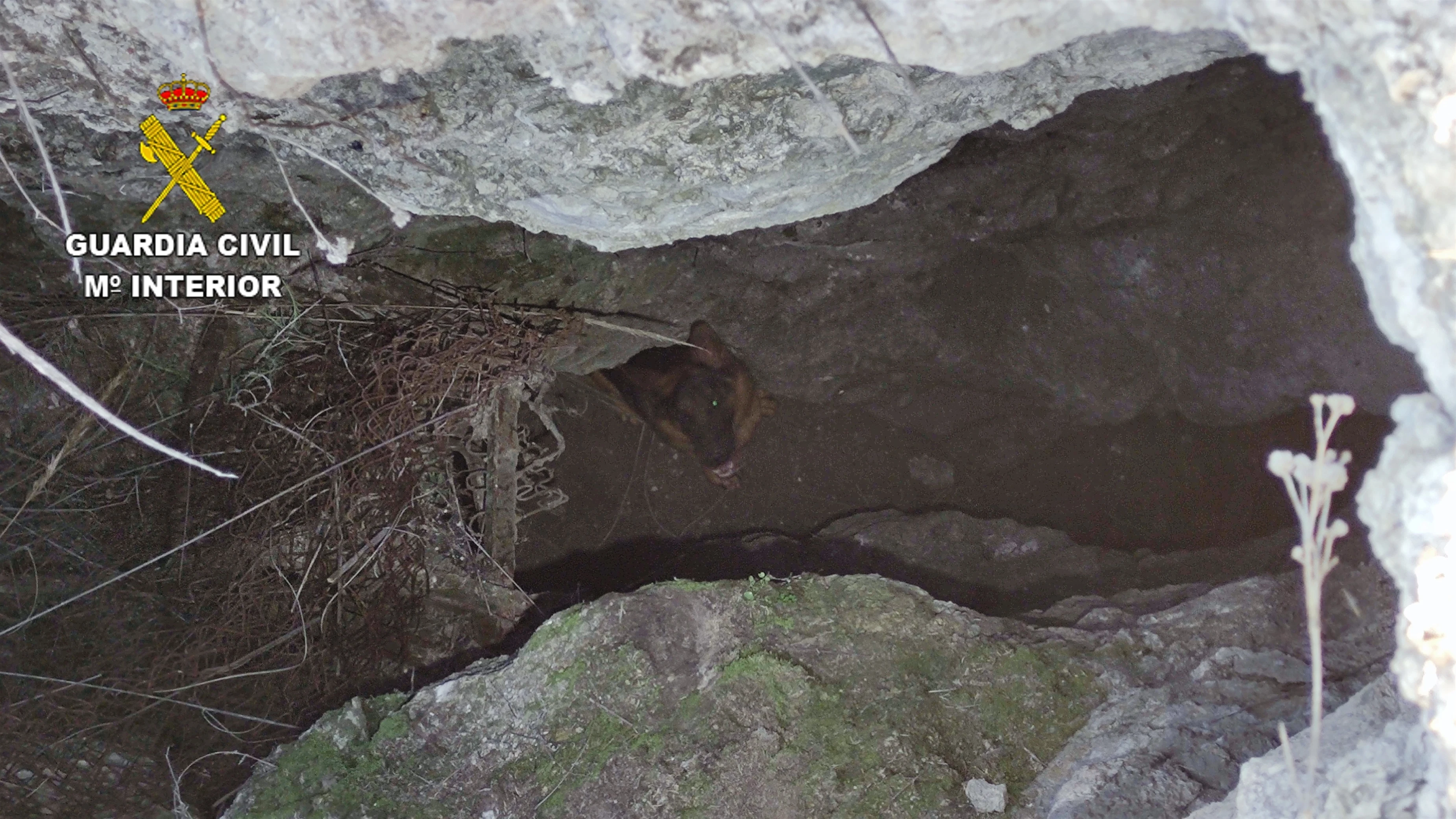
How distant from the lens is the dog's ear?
10.3 ft

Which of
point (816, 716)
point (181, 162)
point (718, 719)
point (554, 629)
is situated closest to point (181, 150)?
point (181, 162)

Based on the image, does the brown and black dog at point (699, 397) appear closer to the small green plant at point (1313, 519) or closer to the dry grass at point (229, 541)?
the dry grass at point (229, 541)

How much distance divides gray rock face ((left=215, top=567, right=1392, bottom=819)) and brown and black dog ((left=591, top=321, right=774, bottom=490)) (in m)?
1.25

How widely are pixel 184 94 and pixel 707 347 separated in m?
1.83

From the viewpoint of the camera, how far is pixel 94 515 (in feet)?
7.94

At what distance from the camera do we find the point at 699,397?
3184 millimetres

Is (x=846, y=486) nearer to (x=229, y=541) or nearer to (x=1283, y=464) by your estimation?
(x=229, y=541)

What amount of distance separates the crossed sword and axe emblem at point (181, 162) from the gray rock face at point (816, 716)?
1.24m

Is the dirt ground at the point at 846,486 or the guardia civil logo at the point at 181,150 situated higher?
the guardia civil logo at the point at 181,150

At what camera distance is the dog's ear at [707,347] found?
→ 3.14m

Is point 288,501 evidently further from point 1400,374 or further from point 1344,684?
point 1400,374

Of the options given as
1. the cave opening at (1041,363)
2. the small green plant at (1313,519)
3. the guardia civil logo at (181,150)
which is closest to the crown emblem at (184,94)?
the guardia civil logo at (181,150)

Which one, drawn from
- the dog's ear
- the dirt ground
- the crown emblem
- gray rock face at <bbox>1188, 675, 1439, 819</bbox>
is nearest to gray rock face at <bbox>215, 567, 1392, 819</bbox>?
gray rock face at <bbox>1188, 675, 1439, 819</bbox>

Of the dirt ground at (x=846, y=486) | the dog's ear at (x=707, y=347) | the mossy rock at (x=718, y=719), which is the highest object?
the dog's ear at (x=707, y=347)
